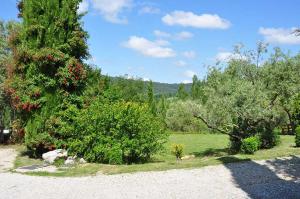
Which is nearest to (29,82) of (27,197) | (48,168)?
(48,168)

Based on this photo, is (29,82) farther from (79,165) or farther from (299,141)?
(299,141)

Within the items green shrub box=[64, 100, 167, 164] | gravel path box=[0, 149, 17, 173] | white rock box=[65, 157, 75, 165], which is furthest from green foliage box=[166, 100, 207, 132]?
white rock box=[65, 157, 75, 165]

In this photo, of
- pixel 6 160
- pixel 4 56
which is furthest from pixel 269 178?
pixel 4 56

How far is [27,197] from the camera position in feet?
35.2

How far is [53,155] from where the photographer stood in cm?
1719

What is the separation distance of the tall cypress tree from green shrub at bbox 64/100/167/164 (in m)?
1.84

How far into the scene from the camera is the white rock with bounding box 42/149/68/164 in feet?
55.7

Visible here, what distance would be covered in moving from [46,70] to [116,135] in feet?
17.7

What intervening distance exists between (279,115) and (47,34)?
13768 millimetres

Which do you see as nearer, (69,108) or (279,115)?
(69,108)

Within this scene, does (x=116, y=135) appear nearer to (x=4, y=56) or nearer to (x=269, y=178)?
(x=269, y=178)

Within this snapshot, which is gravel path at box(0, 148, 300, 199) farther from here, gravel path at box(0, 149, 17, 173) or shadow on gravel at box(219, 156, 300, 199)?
gravel path at box(0, 149, 17, 173)

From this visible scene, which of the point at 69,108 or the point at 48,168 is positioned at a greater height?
the point at 69,108

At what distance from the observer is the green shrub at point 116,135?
16.5 meters
